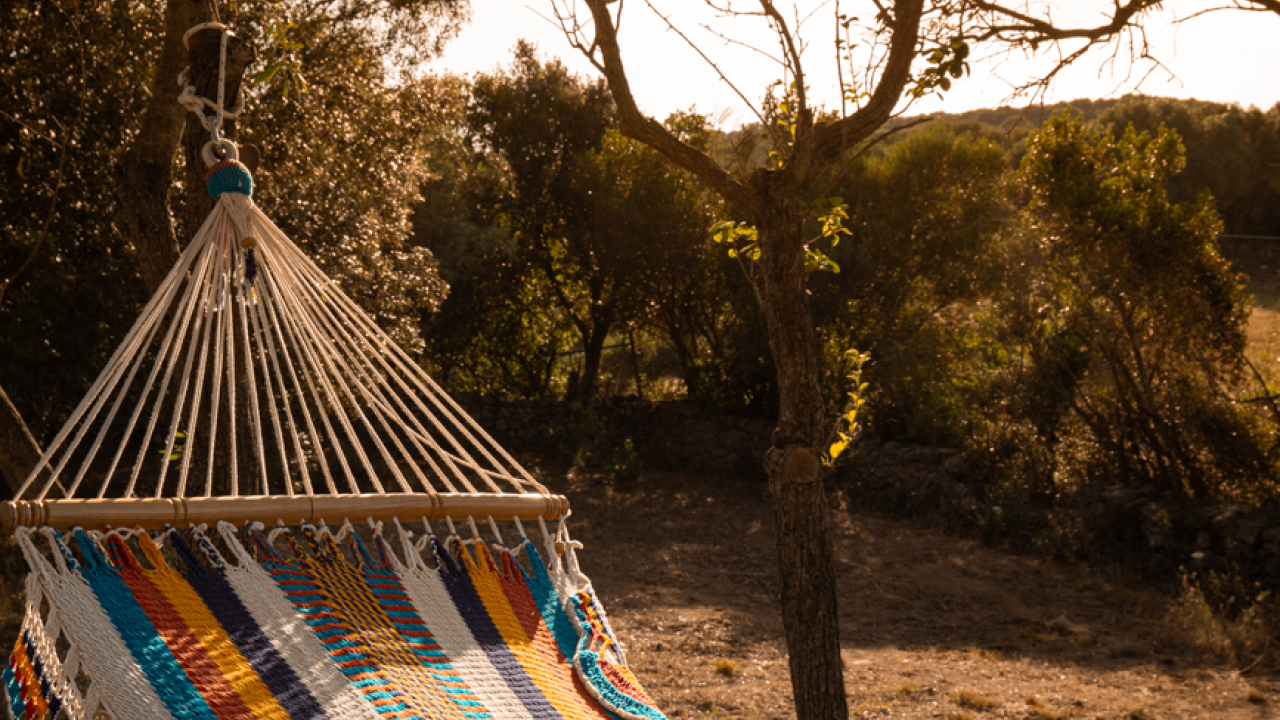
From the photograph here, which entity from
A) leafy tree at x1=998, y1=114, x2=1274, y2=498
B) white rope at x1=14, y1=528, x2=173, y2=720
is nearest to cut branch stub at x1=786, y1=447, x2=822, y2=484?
white rope at x1=14, y1=528, x2=173, y2=720

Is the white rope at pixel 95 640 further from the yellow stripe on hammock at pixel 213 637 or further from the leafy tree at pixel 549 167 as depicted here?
the leafy tree at pixel 549 167

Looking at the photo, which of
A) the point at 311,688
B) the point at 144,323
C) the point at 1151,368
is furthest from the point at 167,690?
the point at 1151,368

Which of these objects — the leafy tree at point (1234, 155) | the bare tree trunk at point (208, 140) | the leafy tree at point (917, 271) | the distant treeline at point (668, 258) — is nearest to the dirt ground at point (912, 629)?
the distant treeline at point (668, 258)

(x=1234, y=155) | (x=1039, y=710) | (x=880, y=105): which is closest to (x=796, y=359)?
(x=880, y=105)

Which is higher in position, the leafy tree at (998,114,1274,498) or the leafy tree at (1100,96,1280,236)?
the leafy tree at (1100,96,1280,236)

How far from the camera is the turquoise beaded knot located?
1650 millimetres

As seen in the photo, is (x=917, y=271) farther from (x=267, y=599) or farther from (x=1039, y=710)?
(x=267, y=599)

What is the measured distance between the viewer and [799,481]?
6.32 ft

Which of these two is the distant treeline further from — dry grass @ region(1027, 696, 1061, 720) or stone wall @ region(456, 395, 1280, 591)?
dry grass @ region(1027, 696, 1061, 720)

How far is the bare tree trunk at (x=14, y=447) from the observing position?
219 centimetres

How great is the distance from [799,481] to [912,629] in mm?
2682

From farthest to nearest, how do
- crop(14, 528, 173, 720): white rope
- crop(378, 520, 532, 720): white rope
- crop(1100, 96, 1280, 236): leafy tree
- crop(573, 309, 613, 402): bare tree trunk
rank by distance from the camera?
1. crop(1100, 96, 1280, 236): leafy tree
2. crop(573, 309, 613, 402): bare tree trunk
3. crop(378, 520, 532, 720): white rope
4. crop(14, 528, 173, 720): white rope

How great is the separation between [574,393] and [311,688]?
7.31 meters

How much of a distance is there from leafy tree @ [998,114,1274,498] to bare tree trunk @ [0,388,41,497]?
472 centimetres
